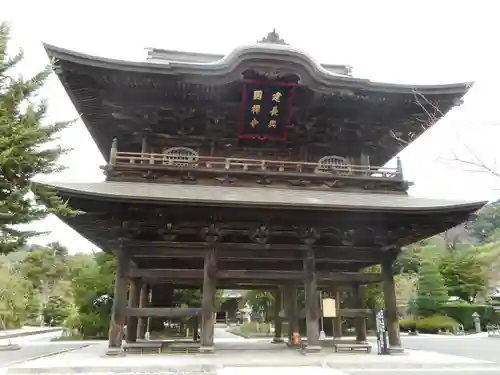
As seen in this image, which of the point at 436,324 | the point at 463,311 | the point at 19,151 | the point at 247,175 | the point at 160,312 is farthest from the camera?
the point at 463,311

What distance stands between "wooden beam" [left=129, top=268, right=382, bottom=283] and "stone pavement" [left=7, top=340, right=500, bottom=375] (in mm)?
1939

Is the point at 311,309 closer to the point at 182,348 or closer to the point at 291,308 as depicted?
the point at 291,308

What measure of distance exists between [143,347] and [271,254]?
420 cm

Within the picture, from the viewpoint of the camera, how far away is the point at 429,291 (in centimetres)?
3206

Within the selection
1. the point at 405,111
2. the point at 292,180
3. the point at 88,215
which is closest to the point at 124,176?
the point at 88,215

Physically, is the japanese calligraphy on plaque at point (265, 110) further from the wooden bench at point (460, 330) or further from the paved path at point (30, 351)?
the wooden bench at point (460, 330)

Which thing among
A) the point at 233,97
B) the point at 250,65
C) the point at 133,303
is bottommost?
the point at 133,303

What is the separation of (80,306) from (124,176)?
1592 centimetres

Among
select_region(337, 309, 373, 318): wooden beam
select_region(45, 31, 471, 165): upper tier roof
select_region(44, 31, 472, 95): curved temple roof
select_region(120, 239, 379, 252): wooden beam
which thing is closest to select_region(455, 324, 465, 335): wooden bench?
select_region(45, 31, 471, 165): upper tier roof

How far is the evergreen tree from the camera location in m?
31.9

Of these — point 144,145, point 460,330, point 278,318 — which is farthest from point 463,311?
point 144,145

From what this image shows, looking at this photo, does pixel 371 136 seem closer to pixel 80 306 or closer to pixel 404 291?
pixel 80 306

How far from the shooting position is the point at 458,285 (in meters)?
36.7

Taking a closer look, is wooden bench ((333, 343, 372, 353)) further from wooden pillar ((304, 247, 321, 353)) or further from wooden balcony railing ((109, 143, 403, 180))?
wooden balcony railing ((109, 143, 403, 180))
